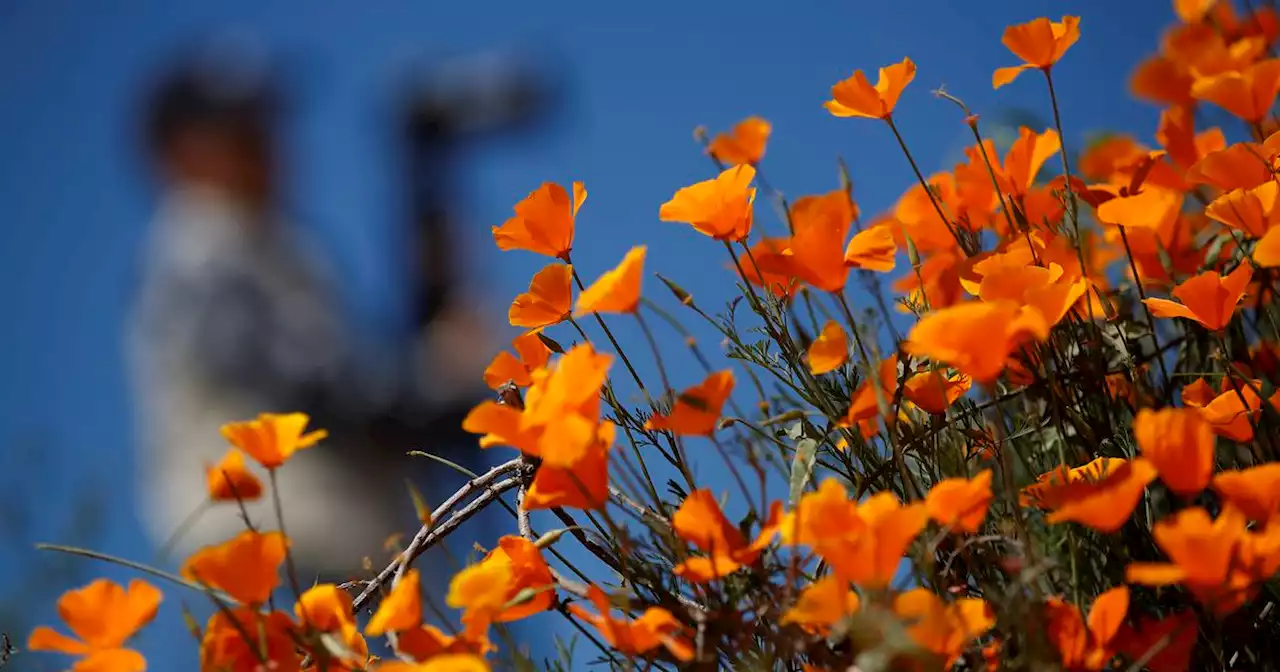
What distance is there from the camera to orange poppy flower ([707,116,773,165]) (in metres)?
0.92

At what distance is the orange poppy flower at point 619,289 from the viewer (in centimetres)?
59

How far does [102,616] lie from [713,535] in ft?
0.96

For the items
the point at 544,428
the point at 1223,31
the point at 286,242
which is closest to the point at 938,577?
the point at 544,428

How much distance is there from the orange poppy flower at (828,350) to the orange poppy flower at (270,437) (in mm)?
246

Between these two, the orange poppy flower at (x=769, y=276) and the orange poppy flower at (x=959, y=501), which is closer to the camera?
the orange poppy flower at (x=959, y=501)

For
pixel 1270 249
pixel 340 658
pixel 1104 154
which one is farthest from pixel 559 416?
pixel 1104 154

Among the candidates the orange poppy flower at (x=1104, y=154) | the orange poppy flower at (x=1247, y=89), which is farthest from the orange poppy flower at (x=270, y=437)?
the orange poppy flower at (x=1104, y=154)

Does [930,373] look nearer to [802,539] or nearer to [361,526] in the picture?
[802,539]

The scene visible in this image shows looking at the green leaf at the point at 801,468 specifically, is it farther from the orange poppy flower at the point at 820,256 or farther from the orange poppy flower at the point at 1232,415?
the orange poppy flower at the point at 1232,415

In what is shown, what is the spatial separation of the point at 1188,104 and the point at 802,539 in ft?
2.60

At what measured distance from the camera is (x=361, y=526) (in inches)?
160

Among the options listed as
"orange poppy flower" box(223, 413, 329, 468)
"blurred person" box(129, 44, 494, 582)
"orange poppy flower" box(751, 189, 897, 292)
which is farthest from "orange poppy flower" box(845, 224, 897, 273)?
"blurred person" box(129, 44, 494, 582)

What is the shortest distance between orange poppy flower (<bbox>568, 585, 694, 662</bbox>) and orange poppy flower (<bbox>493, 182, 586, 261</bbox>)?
0.27m

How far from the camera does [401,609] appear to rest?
0.50 m
